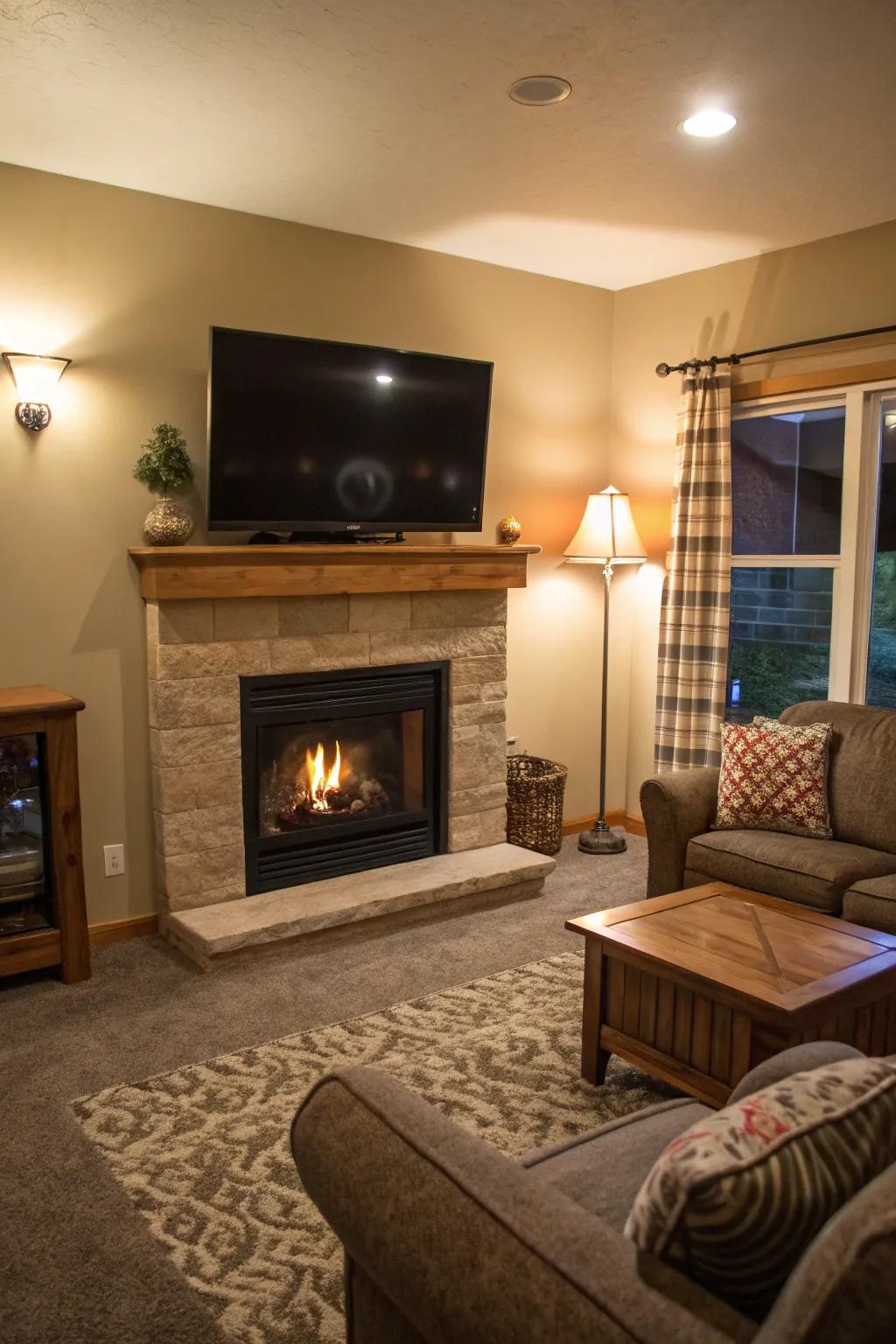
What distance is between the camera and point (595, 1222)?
120 centimetres

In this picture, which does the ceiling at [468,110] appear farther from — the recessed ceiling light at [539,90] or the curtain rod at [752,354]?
the curtain rod at [752,354]

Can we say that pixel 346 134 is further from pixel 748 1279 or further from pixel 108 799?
pixel 748 1279

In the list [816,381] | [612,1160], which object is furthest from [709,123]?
[612,1160]

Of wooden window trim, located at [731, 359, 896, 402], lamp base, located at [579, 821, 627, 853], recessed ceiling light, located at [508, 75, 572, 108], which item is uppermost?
recessed ceiling light, located at [508, 75, 572, 108]

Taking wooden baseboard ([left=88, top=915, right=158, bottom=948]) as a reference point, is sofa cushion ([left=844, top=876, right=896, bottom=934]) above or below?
above

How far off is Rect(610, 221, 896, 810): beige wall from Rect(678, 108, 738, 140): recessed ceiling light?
1.23m

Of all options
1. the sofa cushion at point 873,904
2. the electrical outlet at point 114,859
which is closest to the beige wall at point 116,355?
the electrical outlet at point 114,859

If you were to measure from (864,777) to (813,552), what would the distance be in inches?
46.9

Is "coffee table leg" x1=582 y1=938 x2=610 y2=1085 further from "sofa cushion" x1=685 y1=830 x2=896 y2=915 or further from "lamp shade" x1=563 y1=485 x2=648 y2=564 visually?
"lamp shade" x1=563 y1=485 x2=648 y2=564

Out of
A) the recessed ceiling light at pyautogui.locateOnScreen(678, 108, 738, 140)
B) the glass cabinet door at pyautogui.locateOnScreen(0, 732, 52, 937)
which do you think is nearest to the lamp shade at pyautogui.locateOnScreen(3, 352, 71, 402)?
the glass cabinet door at pyautogui.locateOnScreen(0, 732, 52, 937)

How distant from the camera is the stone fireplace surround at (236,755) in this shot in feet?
12.1

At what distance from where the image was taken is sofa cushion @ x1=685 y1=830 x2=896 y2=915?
131 inches

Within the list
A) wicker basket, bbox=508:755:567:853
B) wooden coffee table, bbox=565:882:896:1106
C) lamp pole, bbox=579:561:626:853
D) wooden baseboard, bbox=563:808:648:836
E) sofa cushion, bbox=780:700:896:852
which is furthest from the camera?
wooden baseboard, bbox=563:808:648:836

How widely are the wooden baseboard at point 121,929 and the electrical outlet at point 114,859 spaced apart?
179mm
